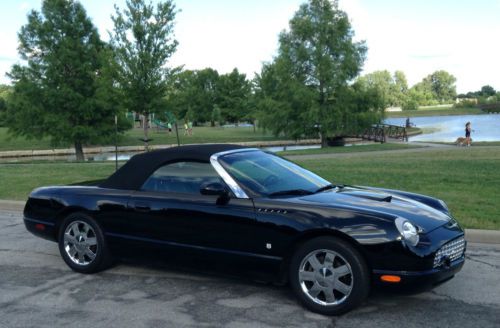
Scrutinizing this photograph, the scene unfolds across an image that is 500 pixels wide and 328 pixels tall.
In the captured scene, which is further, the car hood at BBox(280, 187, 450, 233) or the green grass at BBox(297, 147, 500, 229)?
the green grass at BBox(297, 147, 500, 229)

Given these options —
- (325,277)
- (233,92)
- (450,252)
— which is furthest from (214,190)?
(233,92)

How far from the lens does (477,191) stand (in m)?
A: 9.80

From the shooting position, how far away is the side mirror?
4645 millimetres

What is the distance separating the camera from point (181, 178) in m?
5.13

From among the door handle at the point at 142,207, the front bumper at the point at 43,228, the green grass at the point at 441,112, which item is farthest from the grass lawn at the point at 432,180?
the green grass at the point at 441,112

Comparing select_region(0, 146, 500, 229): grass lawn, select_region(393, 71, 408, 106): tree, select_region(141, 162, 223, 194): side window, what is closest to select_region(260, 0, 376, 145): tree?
select_region(0, 146, 500, 229): grass lawn

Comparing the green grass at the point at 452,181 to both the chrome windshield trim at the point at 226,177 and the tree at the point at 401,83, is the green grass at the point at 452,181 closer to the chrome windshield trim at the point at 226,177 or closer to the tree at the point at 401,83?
the chrome windshield trim at the point at 226,177

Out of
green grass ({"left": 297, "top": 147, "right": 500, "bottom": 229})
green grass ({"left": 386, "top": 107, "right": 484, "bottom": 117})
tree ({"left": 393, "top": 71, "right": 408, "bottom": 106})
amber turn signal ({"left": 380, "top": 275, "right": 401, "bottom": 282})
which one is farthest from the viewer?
tree ({"left": 393, "top": 71, "right": 408, "bottom": 106})

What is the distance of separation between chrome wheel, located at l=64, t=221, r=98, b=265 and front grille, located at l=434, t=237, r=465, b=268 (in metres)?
3.40

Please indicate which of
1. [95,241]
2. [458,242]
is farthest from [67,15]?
[458,242]

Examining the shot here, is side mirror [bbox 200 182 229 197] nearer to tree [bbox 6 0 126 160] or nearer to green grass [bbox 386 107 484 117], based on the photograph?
tree [bbox 6 0 126 160]

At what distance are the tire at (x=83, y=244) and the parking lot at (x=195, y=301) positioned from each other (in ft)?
0.38

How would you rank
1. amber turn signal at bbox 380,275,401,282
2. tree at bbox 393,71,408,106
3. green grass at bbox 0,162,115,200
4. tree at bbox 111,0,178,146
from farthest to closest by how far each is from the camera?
1. tree at bbox 393,71,408,106
2. tree at bbox 111,0,178,146
3. green grass at bbox 0,162,115,200
4. amber turn signal at bbox 380,275,401,282

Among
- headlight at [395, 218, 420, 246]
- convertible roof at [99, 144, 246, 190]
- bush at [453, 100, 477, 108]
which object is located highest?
bush at [453, 100, 477, 108]
